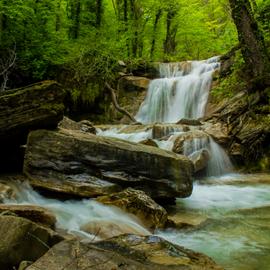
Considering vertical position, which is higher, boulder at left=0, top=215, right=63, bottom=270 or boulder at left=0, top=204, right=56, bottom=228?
boulder at left=0, top=215, right=63, bottom=270

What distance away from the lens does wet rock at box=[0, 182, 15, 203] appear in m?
6.04

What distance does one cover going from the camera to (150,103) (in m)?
17.7

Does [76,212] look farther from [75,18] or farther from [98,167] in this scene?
[75,18]

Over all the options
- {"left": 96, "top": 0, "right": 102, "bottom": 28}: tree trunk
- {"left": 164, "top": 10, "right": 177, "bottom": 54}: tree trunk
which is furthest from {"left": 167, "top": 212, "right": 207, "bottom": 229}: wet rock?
{"left": 164, "top": 10, "right": 177, "bottom": 54}: tree trunk

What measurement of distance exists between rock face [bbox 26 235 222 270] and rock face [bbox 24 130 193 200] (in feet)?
10.0

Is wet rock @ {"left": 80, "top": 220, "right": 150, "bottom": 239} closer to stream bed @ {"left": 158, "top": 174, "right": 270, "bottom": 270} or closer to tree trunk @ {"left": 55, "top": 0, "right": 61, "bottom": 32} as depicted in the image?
stream bed @ {"left": 158, "top": 174, "right": 270, "bottom": 270}

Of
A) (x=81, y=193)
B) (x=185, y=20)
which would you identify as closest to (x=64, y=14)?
(x=185, y=20)

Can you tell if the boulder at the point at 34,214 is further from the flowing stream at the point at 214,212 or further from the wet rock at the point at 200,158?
the wet rock at the point at 200,158

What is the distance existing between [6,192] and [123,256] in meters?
3.32

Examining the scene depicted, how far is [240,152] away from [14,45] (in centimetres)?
1034

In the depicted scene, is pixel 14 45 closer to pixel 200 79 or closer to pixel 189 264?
pixel 200 79

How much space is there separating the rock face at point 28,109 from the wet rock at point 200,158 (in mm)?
4218

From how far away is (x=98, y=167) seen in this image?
7094mm

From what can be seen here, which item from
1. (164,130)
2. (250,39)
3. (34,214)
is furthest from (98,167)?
(250,39)
